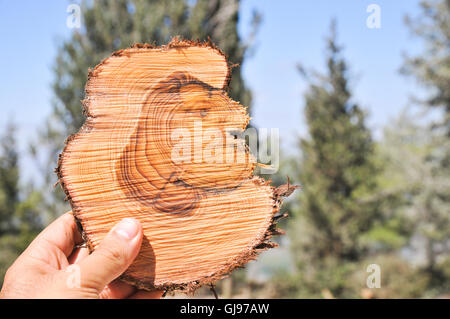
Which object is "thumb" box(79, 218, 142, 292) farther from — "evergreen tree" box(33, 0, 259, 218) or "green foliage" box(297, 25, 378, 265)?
"green foliage" box(297, 25, 378, 265)

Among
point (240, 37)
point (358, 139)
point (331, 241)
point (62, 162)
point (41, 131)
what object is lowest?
point (331, 241)

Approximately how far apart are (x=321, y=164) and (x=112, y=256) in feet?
30.3

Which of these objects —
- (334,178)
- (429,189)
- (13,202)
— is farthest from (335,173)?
(13,202)

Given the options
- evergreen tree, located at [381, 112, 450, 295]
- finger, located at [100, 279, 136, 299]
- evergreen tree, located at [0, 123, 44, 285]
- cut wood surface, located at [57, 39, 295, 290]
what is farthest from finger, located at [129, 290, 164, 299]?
evergreen tree, located at [381, 112, 450, 295]

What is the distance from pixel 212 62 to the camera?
1.52m

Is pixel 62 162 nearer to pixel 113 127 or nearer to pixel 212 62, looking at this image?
pixel 113 127

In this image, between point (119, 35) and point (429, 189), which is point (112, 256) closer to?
point (119, 35)

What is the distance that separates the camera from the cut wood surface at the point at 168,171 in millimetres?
1375

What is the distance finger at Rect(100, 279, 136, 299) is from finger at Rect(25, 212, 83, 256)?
0.29 m

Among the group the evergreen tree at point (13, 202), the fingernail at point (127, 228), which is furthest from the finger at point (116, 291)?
the evergreen tree at point (13, 202)

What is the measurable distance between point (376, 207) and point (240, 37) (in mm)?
5755

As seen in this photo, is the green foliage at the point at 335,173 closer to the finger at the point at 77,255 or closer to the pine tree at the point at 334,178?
the pine tree at the point at 334,178

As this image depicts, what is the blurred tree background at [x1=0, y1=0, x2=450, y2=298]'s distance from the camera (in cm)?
782
